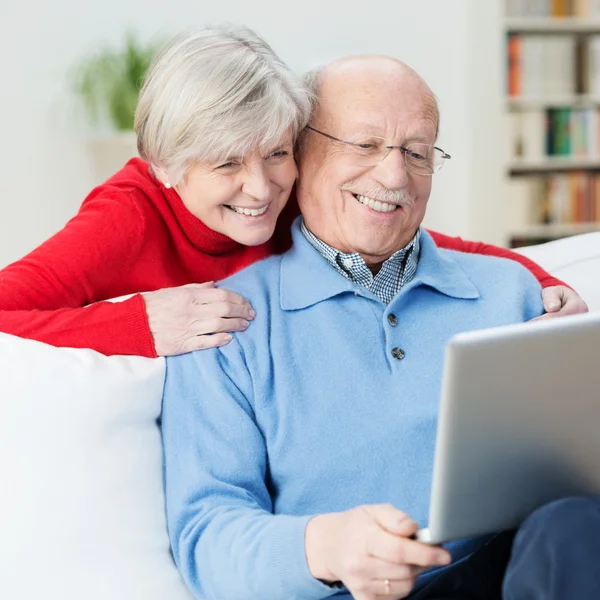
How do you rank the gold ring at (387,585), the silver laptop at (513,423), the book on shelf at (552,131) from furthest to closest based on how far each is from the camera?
the book on shelf at (552,131) → the gold ring at (387,585) → the silver laptop at (513,423)

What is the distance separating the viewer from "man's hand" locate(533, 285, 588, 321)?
1428 millimetres

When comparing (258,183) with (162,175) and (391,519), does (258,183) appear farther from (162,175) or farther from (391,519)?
(391,519)

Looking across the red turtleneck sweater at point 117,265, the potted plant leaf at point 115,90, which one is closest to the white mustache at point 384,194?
the red turtleneck sweater at point 117,265

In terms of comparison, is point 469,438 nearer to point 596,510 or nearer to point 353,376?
point 596,510

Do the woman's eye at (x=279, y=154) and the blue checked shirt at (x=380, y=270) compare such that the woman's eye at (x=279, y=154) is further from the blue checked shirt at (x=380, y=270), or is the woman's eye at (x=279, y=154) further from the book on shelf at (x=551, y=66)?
the book on shelf at (x=551, y=66)

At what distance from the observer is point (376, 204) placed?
139cm

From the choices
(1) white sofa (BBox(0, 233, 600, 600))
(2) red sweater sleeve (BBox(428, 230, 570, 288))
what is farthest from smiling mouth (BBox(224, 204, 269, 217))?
(2) red sweater sleeve (BBox(428, 230, 570, 288))

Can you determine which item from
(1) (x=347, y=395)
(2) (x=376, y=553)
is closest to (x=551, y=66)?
(1) (x=347, y=395)

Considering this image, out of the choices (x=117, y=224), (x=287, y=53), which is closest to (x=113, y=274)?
(x=117, y=224)

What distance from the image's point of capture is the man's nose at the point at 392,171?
1.36 m

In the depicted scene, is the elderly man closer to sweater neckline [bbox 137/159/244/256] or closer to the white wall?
sweater neckline [bbox 137/159/244/256]

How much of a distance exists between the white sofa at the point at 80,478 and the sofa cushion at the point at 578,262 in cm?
87

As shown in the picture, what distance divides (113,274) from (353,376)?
1.53ft

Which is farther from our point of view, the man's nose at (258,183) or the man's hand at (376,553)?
the man's nose at (258,183)
